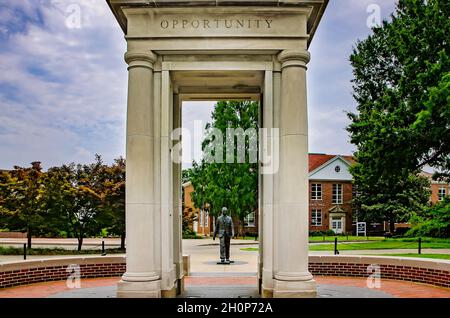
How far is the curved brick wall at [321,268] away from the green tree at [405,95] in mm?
18476

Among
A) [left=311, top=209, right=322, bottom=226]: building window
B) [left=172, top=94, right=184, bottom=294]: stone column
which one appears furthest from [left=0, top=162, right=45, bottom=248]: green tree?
[left=311, top=209, right=322, bottom=226]: building window

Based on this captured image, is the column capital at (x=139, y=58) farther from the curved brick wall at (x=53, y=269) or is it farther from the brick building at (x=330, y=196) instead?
the brick building at (x=330, y=196)

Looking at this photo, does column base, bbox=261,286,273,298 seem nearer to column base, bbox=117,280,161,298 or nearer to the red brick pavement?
column base, bbox=117,280,161,298

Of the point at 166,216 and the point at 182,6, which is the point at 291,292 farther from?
the point at 182,6

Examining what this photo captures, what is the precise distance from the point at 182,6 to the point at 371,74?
35.6 meters

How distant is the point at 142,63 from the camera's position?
10.1m

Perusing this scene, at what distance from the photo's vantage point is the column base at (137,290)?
962cm

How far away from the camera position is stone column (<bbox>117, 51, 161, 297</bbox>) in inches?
385

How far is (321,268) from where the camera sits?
47.7 feet

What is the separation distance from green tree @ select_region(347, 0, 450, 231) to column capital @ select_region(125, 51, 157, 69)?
2345 cm

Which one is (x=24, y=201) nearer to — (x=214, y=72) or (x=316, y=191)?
(x=214, y=72)

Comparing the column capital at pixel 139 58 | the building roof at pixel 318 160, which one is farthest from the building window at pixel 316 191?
the column capital at pixel 139 58

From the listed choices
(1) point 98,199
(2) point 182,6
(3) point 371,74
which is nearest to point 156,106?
(2) point 182,6

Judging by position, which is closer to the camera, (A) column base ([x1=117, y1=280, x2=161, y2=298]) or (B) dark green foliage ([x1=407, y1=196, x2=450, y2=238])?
(A) column base ([x1=117, y1=280, x2=161, y2=298])
